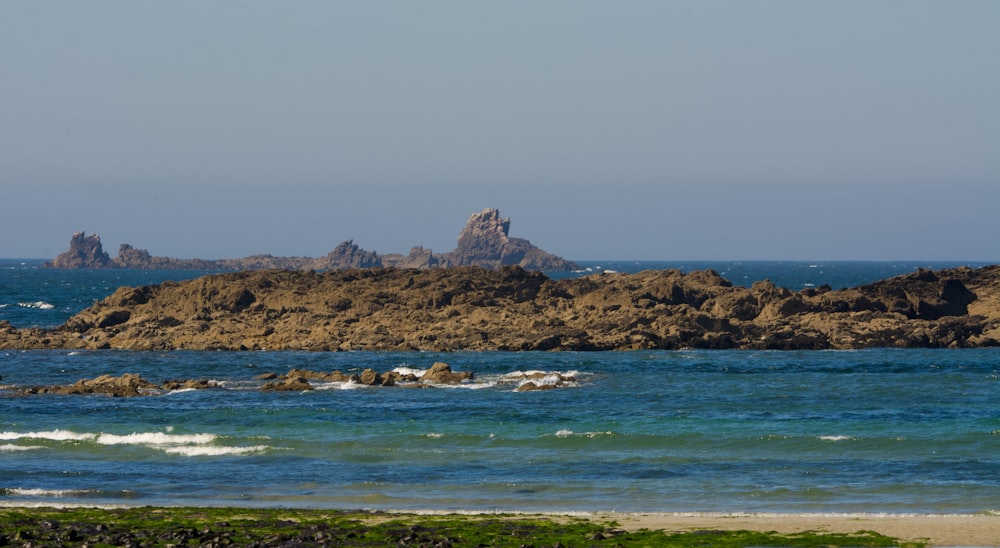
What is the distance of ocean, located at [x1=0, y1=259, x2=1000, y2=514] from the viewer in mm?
29031

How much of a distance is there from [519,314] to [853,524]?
48.3 m

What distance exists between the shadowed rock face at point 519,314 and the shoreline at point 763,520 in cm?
3894

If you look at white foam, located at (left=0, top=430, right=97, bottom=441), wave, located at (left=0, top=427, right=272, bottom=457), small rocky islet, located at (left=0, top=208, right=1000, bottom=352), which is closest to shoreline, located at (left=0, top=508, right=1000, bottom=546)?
wave, located at (left=0, top=427, right=272, bottom=457)

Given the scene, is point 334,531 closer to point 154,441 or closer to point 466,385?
point 154,441

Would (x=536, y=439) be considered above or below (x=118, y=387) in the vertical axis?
above

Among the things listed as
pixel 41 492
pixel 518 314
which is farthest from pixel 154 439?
pixel 518 314

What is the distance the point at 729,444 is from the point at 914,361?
1034 inches

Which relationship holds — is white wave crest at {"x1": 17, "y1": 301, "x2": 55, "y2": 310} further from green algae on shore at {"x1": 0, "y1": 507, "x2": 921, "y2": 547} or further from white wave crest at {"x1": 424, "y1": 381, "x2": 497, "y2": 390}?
green algae on shore at {"x1": 0, "y1": 507, "x2": 921, "y2": 547}

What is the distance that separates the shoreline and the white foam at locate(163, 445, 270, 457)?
852 centimetres

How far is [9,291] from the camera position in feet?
474

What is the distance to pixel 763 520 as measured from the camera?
2512 cm

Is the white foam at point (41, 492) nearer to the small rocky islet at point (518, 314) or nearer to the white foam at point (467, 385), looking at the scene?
the white foam at point (467, 385)

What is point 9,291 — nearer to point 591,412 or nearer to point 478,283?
point 478,283

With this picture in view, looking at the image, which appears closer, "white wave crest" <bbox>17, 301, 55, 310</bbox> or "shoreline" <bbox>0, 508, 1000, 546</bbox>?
"shoreline" <bbox>0, 508, 1000, 546</bbox>
